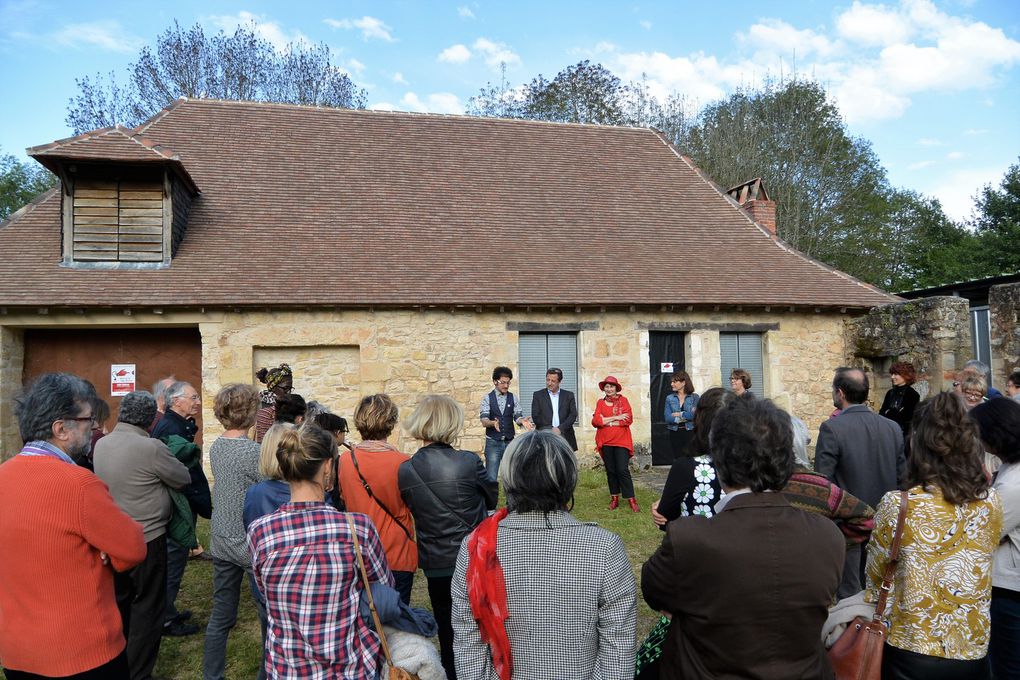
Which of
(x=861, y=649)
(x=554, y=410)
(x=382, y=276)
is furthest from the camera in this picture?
(x=382, y=276)

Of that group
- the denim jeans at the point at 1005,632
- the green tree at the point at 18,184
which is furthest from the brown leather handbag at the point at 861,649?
the green tree at the point at 18,184

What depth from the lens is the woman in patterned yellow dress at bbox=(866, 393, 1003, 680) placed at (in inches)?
99.2

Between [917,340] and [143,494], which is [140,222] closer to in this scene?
[143,494]

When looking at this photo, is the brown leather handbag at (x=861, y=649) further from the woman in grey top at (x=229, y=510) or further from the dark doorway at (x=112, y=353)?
the dark doorway at (x=112, y=353)

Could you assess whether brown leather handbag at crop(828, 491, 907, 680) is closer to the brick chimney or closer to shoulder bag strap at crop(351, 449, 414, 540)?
Answer: shoulder bag strap at crop(351, 449, 414, 540)

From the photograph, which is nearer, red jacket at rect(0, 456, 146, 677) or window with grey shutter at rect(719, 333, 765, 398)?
red jacket at rect(0, 456, 146, 677)

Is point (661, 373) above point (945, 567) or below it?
above

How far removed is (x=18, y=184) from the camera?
30734 mm

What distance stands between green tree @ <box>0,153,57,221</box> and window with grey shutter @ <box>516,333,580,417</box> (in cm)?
2633

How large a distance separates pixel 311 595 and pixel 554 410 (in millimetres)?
6200

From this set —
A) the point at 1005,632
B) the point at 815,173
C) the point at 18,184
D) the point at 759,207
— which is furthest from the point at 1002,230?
the point at 18,184

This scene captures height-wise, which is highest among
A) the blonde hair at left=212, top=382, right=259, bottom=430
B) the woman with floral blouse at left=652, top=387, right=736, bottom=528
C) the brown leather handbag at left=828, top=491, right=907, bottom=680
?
the blonde hair at left=212, top=382, right=259, bottom=430

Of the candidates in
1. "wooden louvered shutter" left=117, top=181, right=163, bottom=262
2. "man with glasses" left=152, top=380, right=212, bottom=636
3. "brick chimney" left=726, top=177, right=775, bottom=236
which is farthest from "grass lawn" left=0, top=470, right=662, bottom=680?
"brick chimney" left=726, top=177, right=775, bottom=236

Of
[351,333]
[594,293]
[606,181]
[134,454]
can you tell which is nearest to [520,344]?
[594,293]
